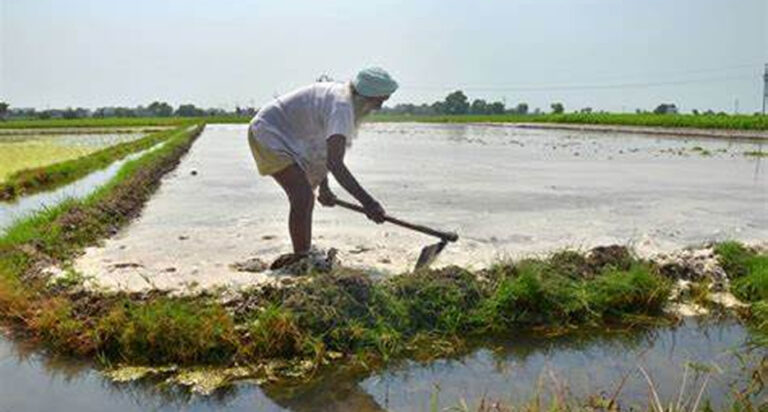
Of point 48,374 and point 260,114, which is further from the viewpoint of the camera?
point 260,114

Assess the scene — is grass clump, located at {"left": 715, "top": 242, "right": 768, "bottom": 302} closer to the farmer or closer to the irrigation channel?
the irrigation channel

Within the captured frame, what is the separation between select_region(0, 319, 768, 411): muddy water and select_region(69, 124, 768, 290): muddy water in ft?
3.84

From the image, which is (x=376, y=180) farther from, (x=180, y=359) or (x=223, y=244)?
(x=180, y=359)

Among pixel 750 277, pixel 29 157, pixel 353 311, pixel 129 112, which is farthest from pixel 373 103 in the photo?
pixel 129 112

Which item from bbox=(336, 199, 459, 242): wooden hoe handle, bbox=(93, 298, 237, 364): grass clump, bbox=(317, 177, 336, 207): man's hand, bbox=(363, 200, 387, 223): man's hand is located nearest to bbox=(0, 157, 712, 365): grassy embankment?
bbox=(93, 298, 237, 364): grass clump

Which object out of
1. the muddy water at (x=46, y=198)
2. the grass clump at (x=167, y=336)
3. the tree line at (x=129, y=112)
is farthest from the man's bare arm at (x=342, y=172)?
the tree line at (x=129, y=112)

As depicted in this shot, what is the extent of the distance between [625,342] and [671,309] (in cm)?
71

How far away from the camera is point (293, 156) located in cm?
475

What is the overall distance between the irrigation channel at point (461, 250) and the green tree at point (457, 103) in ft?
270

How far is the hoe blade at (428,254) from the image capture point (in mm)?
5070

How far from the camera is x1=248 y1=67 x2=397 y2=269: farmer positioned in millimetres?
4590

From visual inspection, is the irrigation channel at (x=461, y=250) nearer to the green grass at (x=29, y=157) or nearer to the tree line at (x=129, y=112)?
the green grass at (x=29, y=157)

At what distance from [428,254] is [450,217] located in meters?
2.99

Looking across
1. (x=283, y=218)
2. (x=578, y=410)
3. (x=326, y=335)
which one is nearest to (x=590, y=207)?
(x=283, y=218)
